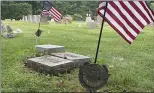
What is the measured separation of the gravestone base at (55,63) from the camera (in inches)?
239

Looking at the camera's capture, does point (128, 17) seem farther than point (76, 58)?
No

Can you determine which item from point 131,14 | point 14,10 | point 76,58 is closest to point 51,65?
point 76,58

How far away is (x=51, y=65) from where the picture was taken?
609 cm

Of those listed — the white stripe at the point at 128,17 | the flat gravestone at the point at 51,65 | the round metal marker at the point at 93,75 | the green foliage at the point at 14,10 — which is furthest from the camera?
the green foliage at the point at 14,10

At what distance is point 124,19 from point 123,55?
14.3 feet

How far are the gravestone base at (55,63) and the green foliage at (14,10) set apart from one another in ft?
98.0

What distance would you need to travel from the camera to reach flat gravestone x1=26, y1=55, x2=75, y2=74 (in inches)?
238

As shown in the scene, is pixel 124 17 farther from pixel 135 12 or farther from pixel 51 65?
pixel 51 65

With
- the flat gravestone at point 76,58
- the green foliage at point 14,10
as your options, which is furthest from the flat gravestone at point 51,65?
the green foliage at point 14,10

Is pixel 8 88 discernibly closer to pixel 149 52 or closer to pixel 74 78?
pixel 74 78

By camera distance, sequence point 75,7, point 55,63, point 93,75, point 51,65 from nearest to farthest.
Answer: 1. point 93,75
2. point 51,65
3. point 55,63
4. point 75,7

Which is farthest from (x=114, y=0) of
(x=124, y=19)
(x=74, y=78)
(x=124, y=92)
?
(x=74, y=78)

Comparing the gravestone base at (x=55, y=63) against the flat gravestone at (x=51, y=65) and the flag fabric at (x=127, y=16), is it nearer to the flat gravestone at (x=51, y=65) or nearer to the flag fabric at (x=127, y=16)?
the flat gravestone at (x=51, y=65)

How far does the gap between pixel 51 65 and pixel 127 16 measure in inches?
77.3
